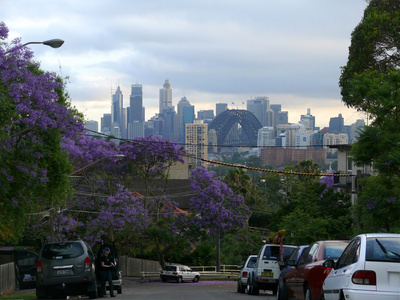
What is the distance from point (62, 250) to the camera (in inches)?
765

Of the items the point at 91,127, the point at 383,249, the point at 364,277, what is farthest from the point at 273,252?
the point at 91,127

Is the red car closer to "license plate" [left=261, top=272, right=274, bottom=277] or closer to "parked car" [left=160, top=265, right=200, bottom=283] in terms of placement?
"license plate" [left=261, top=272, right=274, bottom=277]

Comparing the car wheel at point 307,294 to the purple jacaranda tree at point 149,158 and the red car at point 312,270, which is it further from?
the purple jacaranda tree at point 149,158

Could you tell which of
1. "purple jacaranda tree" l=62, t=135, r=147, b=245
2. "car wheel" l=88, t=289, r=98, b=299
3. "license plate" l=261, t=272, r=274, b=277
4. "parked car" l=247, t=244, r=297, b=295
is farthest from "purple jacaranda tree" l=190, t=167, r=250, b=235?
"car wheel" l=88, t=289, r=98, b=299

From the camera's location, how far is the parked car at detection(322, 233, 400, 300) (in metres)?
9.67

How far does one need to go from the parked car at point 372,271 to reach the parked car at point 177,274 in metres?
35.9

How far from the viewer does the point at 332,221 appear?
148 feet

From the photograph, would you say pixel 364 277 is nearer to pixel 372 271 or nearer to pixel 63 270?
pixel 372 271

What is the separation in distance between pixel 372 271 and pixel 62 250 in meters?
11.5

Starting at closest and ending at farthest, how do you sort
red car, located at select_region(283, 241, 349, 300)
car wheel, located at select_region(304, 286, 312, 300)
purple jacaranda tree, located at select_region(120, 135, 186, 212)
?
red car, located at select_region(283, 241, 349, 300) → car wheel, located at select_region(304, 286, 312, 300) → purple jacaranda tree, located at select_region(120, 135, 186, 212)

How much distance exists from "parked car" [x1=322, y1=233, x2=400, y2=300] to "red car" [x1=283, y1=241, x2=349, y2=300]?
2.76m

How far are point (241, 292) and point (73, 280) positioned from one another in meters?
10.9

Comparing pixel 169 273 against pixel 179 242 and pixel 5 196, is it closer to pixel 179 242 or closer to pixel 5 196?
pixel 179 242

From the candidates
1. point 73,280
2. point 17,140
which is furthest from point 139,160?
point 73,280
